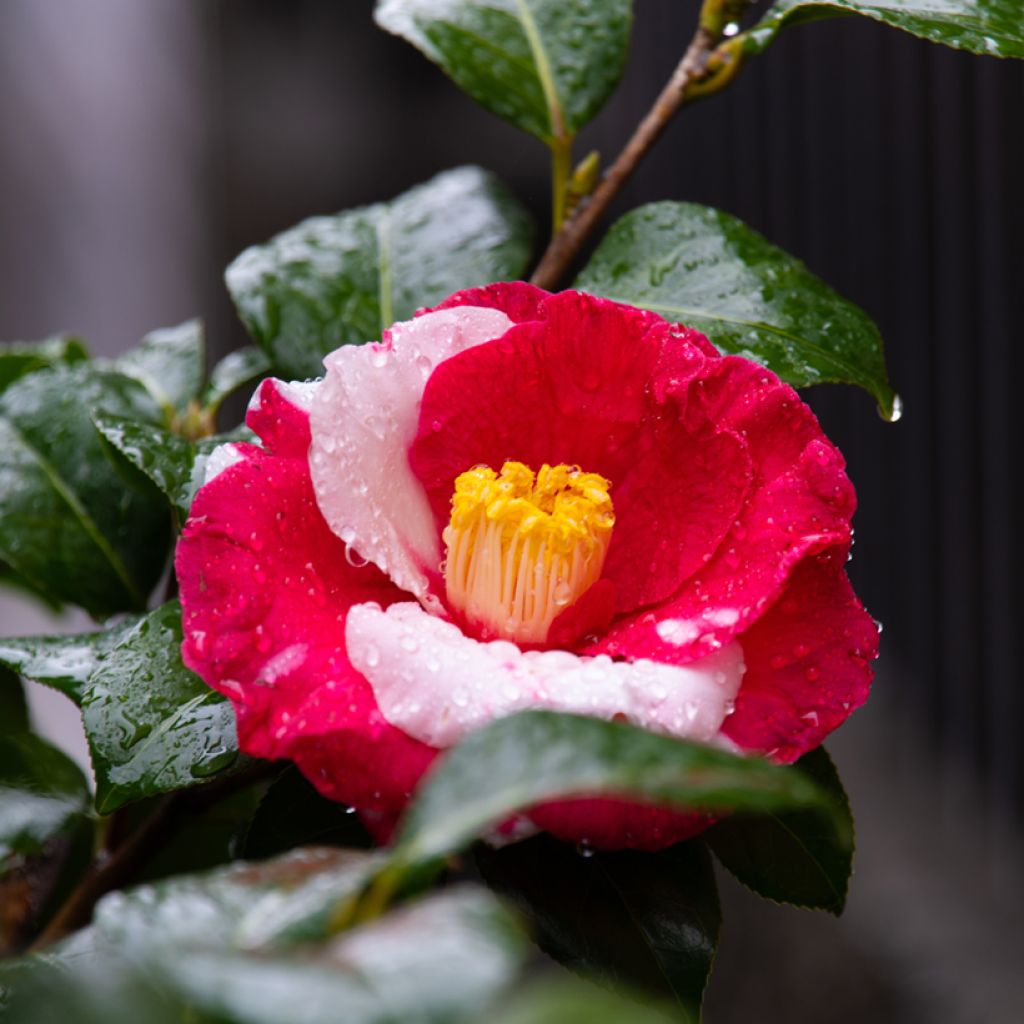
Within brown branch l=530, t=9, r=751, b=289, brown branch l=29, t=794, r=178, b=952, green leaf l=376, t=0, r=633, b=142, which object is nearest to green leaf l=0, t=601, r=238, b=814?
brown branch l=29, t=794, r=178, b=952

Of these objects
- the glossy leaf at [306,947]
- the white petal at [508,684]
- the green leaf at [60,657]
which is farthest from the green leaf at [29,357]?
the glossy leaf at [306,947]

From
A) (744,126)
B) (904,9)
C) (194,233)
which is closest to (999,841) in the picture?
(744,126)

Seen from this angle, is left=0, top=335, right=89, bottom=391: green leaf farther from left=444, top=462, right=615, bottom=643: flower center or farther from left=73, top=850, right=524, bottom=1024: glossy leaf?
left=73, top=850, right=524, bottom=1024: glossy leaf

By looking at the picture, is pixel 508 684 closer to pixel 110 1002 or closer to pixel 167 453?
pixel 110 1002

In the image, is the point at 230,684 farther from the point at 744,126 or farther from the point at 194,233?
the point at 194,233

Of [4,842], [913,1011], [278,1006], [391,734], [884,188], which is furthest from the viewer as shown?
[884,188]

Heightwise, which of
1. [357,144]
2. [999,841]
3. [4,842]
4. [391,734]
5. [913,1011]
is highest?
[391,734]
